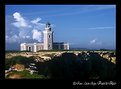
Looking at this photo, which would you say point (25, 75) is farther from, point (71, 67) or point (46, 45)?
point (71, 67)

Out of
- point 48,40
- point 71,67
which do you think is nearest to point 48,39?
point 48,40

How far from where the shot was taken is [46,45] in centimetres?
758

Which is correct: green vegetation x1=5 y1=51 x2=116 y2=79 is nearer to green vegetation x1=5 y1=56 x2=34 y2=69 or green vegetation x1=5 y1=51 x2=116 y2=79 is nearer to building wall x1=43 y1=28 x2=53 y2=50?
green vegetation x1=5 y1=56 x2=34 y2=69

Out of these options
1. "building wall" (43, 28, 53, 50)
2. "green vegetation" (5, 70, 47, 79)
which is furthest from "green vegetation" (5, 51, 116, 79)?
"building wall" (43, 28, 53, 50)

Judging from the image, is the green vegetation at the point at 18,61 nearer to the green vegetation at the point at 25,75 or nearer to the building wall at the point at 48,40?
the green vegetation at the point at 25,75

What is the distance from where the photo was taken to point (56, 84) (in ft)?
24.7

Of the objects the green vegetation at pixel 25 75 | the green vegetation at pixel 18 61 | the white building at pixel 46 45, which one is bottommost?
the green vegetation at pixel 25 75

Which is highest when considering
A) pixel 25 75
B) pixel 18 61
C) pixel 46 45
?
pixel 46 45

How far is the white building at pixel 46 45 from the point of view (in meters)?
7.52

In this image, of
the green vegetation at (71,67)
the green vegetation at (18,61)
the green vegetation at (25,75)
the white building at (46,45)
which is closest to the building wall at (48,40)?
the white building at (46,45)

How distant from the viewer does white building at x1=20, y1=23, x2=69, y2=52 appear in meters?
7.52
